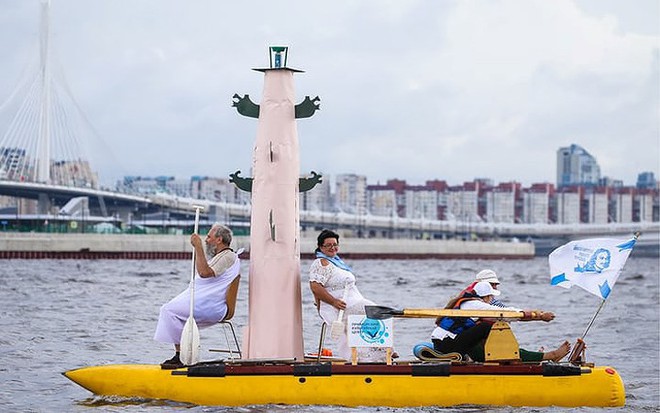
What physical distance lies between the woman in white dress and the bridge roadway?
76594 mm

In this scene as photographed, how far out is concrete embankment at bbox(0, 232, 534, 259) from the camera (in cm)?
8450

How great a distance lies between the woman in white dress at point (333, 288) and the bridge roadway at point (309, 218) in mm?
76594

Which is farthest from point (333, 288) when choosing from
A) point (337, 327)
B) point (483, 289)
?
point (483, 289)

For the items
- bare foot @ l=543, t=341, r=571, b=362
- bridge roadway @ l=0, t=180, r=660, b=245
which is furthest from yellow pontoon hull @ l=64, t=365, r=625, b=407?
bridge roadway @ l=0, t=180, r=660, b=245

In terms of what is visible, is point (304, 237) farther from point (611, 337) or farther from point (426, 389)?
point (426, 389)

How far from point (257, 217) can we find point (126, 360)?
5.96m

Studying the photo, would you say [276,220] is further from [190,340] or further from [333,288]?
[190,340]

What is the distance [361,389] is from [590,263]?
251 centimetres

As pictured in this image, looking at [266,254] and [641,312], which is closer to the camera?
[266,254]

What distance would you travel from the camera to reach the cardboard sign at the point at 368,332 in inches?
504

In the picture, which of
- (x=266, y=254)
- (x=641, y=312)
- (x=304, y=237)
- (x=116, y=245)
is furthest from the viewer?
(x=304, y=237)

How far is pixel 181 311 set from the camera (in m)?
13.1

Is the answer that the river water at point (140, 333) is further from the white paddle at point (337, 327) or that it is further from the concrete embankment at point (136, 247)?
the concrete embankment at point (136, 247)

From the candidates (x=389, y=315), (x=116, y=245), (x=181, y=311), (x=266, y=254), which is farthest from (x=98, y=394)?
(x=116, y=245)
